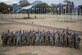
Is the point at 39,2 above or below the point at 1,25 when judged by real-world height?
above

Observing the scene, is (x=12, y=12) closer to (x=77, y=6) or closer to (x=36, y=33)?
(x=36, y=33)

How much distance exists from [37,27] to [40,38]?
0.33 metres

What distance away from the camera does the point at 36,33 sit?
617 centimetres

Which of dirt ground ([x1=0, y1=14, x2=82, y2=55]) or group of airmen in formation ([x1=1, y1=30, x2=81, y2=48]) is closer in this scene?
dirt ground ([x1=0, y1=14, x2=82, y2=55])

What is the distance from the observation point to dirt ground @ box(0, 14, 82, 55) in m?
5.76

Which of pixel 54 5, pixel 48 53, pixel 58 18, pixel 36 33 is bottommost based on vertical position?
pixel 48 53

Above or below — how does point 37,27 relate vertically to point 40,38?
above

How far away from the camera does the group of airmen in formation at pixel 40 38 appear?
19.8 feet

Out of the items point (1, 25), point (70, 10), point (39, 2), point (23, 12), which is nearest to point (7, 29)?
point (1, 25)

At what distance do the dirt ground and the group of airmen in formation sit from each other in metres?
0.13

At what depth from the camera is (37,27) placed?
20.2 feet

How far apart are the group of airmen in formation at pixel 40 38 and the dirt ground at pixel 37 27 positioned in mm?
133

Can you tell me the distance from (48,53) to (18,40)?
40.5 inches

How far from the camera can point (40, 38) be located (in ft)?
20.0
